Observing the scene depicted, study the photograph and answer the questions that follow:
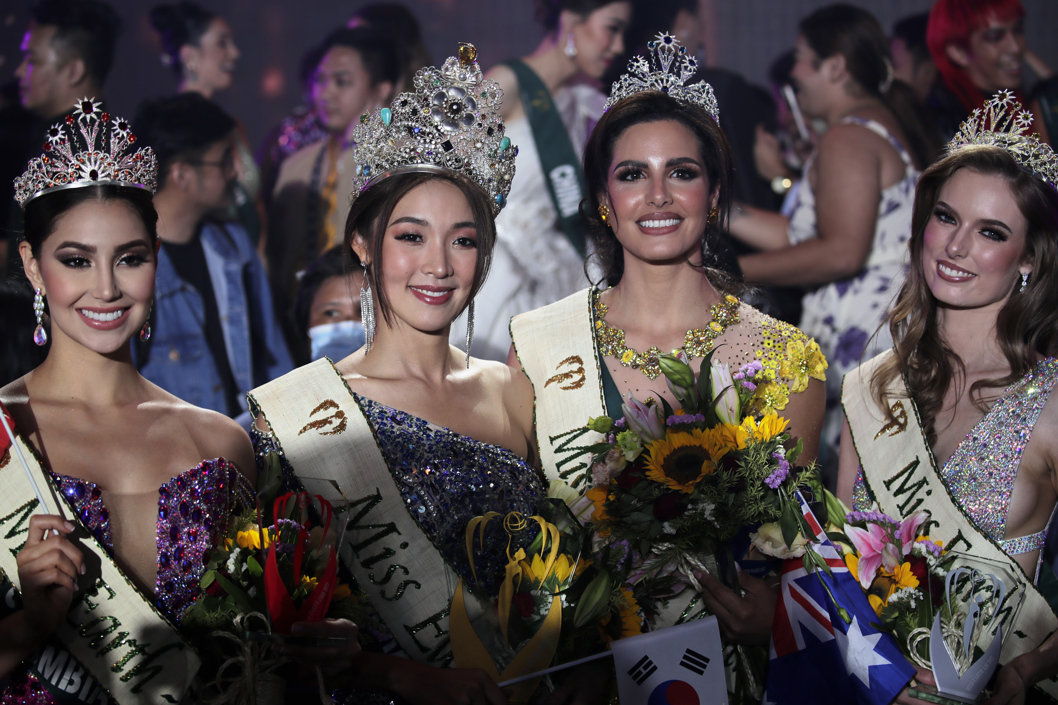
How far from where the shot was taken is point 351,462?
1952 mm

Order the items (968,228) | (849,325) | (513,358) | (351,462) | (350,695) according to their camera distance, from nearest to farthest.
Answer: (350,695), (351,462), (968,228), (513,358), (849,325)

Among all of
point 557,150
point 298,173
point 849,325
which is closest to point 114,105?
point 298,173

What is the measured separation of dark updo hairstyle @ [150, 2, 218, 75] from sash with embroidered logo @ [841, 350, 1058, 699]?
9.75ft

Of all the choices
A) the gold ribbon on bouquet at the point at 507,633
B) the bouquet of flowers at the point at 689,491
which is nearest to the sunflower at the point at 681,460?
the bouquet of flowers at the point at 689,491

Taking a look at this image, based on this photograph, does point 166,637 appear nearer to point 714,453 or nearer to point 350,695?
point 350,695

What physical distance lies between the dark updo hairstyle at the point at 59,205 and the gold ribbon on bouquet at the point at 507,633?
34.7 inches

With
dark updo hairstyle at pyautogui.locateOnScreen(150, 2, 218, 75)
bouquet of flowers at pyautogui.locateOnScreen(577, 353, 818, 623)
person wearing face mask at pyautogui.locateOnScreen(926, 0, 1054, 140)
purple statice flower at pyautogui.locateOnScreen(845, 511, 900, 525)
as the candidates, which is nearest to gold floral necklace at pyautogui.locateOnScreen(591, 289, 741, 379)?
bouquet of flowers at pyautogui.locateOnScreen(577, 353, 818, 623)

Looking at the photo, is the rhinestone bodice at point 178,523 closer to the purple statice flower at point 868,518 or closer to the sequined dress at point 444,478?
the sequined dress at point 444,478

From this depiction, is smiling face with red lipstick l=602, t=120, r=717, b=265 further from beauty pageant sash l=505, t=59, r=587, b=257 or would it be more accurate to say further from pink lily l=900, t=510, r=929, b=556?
beauty pageant sash l=505, t=59, r=587, b=257

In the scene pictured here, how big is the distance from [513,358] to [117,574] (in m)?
1.06

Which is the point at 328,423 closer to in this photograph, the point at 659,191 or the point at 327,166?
the point at 659,191

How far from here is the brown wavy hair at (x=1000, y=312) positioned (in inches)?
83.2

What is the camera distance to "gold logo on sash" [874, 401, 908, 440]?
7.06ft

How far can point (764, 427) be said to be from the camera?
70.1 inches
